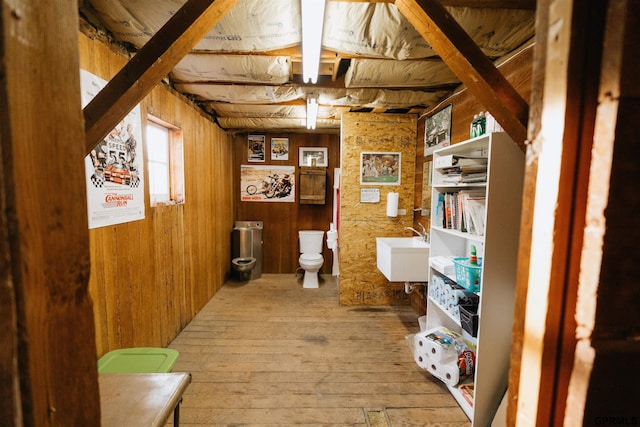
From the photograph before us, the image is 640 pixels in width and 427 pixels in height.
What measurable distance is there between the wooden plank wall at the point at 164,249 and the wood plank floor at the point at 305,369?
371 mm

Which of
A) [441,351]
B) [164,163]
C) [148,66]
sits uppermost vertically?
[148,66]

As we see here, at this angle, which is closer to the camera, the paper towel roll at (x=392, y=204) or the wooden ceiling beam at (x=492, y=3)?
the wooden ceiling beam at (x=492, y=3)

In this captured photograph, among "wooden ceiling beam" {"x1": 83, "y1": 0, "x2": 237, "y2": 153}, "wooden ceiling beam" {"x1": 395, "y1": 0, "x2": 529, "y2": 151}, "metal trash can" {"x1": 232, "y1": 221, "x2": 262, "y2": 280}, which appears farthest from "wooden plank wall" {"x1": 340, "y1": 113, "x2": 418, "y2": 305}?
"wooden ceiling beam" {"x1": 83, "y1": 0, "x2": 237, "y2": 153}

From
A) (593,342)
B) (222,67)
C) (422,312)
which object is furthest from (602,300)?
(422,312)

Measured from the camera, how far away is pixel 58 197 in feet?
1.42

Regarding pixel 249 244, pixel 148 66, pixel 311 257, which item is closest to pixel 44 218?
pixel 148 66

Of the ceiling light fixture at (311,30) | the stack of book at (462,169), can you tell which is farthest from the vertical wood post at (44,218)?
the stack of book at (462,169)

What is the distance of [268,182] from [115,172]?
9.37 feet

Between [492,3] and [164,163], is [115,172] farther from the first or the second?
[492,3]

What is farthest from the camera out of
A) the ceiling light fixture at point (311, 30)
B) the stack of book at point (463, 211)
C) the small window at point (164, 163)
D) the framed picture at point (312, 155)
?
the framed picture at point (312, 155)

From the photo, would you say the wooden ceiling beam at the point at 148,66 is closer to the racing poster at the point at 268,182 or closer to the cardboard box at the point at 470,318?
the cardboard box at the point at 470,318

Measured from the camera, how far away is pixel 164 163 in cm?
265

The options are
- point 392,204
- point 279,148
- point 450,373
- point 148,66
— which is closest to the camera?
point 148,66

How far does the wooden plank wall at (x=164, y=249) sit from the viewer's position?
5.54ft
